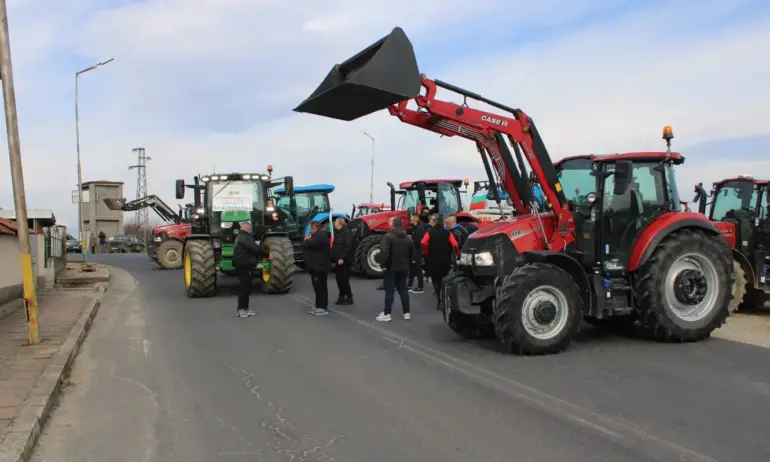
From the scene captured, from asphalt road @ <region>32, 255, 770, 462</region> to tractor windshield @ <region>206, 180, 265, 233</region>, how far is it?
6281mm

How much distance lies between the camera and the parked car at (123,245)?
53.9m

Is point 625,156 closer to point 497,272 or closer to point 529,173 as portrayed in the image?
point 529,173

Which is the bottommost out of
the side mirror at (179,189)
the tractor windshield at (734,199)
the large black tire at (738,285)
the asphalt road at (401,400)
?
the asphalt road at (401,400)

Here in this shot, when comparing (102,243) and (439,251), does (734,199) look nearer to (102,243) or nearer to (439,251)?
(439,251)

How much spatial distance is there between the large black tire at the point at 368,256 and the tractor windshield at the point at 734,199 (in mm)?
8762

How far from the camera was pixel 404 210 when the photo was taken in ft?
62.0

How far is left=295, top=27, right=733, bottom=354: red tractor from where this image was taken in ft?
26.2

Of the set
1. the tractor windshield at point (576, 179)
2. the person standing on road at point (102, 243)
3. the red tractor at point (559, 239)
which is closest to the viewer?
the red tractor at point (559, 239)

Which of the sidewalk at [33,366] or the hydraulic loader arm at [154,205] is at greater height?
the hydraulic loader arm at [154,205]

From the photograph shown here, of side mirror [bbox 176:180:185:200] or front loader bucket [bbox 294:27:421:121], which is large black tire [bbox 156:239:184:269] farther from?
front loader bucket [bbox 294:27:421:121]

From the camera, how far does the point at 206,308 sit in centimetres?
1316

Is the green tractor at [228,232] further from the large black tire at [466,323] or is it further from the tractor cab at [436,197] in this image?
the large black tire at [466,323]

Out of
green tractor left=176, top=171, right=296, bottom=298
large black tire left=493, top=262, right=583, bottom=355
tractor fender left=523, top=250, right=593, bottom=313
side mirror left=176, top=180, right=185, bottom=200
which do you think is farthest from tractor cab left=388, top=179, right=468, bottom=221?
large black tire left=493, top=262, right=583, bottom=355

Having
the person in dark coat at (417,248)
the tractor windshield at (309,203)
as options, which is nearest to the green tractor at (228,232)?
the person in dark coat at (417,248)
